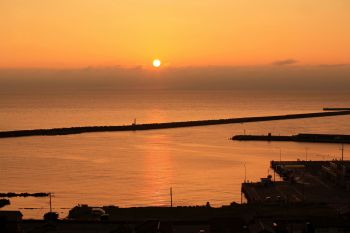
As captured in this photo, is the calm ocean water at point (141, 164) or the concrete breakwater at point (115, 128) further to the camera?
the concrete breakwater at point (115, 128)

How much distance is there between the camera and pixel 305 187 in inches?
530

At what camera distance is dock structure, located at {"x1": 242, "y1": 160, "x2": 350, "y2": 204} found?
11992mm

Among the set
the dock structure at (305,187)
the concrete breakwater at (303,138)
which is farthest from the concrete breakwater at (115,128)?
the dock structure at (305,187)

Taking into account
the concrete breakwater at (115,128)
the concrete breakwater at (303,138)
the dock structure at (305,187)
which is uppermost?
the concrete breakwater at (115,128)

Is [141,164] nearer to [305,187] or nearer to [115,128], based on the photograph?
[305,187]

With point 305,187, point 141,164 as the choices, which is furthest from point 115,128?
point 305,187

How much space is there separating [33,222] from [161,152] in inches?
552

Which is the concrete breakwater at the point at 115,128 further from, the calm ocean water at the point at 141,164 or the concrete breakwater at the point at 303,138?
the concrete breakwater at the point at 303,138

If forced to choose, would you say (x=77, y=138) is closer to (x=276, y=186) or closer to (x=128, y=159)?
(x=128, y=159)

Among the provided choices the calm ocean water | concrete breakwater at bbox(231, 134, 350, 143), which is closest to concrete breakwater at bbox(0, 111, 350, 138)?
the calm ocean water

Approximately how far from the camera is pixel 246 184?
1398 cm

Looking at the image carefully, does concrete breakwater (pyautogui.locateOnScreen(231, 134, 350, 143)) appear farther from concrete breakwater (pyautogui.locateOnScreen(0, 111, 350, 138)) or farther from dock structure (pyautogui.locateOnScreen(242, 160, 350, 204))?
dock structure (pyautogui.locateOnScreen(242, 160, 350, 204))

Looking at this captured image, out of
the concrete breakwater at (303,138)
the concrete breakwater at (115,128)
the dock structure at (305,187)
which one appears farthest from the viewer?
the concrete breakwater at (115,128)

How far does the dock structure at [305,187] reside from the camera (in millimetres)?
11992
